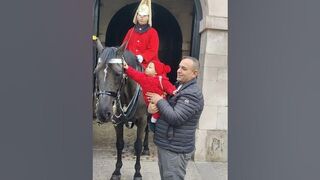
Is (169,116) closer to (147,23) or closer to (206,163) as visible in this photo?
(147,23)

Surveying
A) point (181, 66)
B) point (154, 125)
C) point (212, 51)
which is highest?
point (212, 51)

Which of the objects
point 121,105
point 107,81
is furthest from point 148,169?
point 107,81

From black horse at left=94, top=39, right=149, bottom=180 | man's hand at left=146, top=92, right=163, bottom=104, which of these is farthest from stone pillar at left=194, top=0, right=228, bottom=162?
man's hand at left=146, top=92, right=163, bottom=104

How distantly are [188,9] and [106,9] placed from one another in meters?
2.03

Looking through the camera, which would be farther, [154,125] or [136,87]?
[136,87]

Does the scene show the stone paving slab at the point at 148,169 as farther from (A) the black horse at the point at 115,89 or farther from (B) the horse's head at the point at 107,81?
(B) the horse's head at the point at 107,81

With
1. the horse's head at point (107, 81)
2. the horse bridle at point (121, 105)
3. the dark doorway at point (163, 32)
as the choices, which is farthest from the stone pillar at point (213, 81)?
the dark doorway at point (163, 32)

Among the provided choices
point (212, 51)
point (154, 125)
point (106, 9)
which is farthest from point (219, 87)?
point (106, 9)

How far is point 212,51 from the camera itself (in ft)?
19.3

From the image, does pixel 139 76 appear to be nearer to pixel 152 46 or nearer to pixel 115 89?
pixel 115 89

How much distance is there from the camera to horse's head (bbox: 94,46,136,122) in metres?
3.49

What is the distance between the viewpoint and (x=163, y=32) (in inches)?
366

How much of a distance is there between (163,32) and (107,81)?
600 cm

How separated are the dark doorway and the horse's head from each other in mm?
5608
